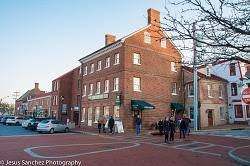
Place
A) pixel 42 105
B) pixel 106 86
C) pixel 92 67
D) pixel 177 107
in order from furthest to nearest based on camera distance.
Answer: pixel 42 105
pixel 92 67
pixel 177 107
pixel 106 86

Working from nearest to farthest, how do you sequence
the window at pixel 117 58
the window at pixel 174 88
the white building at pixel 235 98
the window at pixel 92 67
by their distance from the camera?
1. the window at pixel 117 58
2. the window at pixel 174 88
3. the window at pixel 92 67
4. the white building at pixel 235 98

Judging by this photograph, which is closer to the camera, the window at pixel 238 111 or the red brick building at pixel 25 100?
the window at pixel 238 111

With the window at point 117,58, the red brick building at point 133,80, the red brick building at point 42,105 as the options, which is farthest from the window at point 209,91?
the red brick building at point 42,105

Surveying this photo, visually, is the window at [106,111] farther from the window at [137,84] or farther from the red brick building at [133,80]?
the window at [137,84]

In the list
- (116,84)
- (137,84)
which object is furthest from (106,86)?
(137,84)

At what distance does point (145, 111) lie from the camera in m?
31.8

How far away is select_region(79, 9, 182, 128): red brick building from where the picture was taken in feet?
101

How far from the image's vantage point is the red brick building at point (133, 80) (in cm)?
3069

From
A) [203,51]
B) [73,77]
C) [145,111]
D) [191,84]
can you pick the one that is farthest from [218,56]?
[73,77]

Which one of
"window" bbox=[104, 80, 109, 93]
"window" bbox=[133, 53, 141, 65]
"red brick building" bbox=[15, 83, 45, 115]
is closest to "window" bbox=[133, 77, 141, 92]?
"window" bbox=[133, 53, 141, 65]

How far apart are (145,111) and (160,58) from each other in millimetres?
7367

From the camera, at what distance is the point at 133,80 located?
31.6 m

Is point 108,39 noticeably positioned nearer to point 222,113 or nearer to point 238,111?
point 222,113

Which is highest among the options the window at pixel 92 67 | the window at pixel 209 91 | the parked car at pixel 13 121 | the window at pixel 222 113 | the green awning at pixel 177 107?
the window at pixel 92 67
